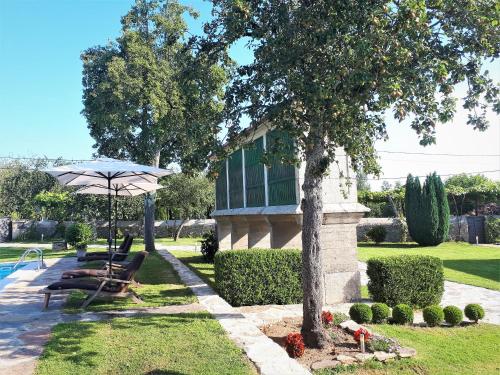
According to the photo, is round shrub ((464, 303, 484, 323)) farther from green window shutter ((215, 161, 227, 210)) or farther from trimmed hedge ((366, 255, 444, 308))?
green window shutter ((215, 161, 227, 210))

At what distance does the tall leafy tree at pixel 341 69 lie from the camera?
485 centimetres

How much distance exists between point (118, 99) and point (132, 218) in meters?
17.6

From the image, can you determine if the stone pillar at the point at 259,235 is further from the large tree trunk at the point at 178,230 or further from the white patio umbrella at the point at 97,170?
the large tree trunk at the point at 178,230

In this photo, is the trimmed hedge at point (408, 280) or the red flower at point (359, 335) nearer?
the red flower at point (359, 335)

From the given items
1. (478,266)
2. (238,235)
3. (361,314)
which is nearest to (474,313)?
(361,314)

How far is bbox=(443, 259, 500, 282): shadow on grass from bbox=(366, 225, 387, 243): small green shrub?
8.83 m

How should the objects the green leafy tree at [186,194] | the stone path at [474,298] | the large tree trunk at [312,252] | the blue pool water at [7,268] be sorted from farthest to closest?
Answer: the green leafy tree at [186,194] → the blue pool water at [7,268] → the stone path at [474,298] → the large tree trunk at [312,252]

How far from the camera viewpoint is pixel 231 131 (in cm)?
654

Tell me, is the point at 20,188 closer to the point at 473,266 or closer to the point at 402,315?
the point at 473,266

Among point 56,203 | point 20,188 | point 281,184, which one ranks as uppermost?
point 20,188

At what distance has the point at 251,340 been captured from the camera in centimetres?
581

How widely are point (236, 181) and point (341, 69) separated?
438 inches

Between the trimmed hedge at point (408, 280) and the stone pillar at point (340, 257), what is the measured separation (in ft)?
1.86

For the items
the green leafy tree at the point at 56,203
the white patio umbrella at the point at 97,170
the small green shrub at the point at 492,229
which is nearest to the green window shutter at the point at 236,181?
the white patio umbrella at the point at 97,170
